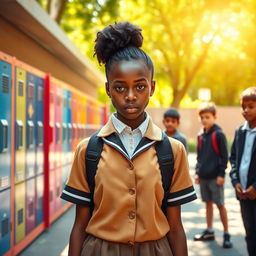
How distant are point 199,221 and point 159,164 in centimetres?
552

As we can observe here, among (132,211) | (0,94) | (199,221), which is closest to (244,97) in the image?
(0,94)

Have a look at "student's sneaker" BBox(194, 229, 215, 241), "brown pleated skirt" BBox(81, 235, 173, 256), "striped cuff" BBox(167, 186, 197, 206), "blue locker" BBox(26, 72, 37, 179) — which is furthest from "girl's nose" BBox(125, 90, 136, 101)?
"student's sneaker" BBox(194, 229, 215, 241)

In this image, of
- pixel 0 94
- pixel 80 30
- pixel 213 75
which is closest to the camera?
pixel 0 94

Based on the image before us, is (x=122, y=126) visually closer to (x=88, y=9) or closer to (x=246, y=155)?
(x=246, y=155)

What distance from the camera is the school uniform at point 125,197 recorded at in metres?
2.01

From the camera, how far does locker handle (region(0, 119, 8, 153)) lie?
4.78 meters

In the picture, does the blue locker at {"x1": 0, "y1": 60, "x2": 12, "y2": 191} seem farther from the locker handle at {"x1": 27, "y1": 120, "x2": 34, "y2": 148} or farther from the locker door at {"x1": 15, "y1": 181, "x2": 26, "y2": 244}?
the locker handle at {"x1": 27, "y1": 120, "x2": 34, "y2": 148}

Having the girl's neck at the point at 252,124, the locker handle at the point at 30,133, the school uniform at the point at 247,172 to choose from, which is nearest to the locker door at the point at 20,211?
the locker handle at the point at 30,133

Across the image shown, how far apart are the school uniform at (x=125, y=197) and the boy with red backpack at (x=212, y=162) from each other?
3774 mm

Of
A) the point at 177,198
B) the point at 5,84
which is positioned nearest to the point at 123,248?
the point at 177,198

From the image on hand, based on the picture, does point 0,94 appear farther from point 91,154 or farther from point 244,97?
point 91,154

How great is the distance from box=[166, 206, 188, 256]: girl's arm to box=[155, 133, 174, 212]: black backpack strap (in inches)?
1.9

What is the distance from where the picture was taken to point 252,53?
29.4 metres

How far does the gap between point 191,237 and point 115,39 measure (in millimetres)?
4640
